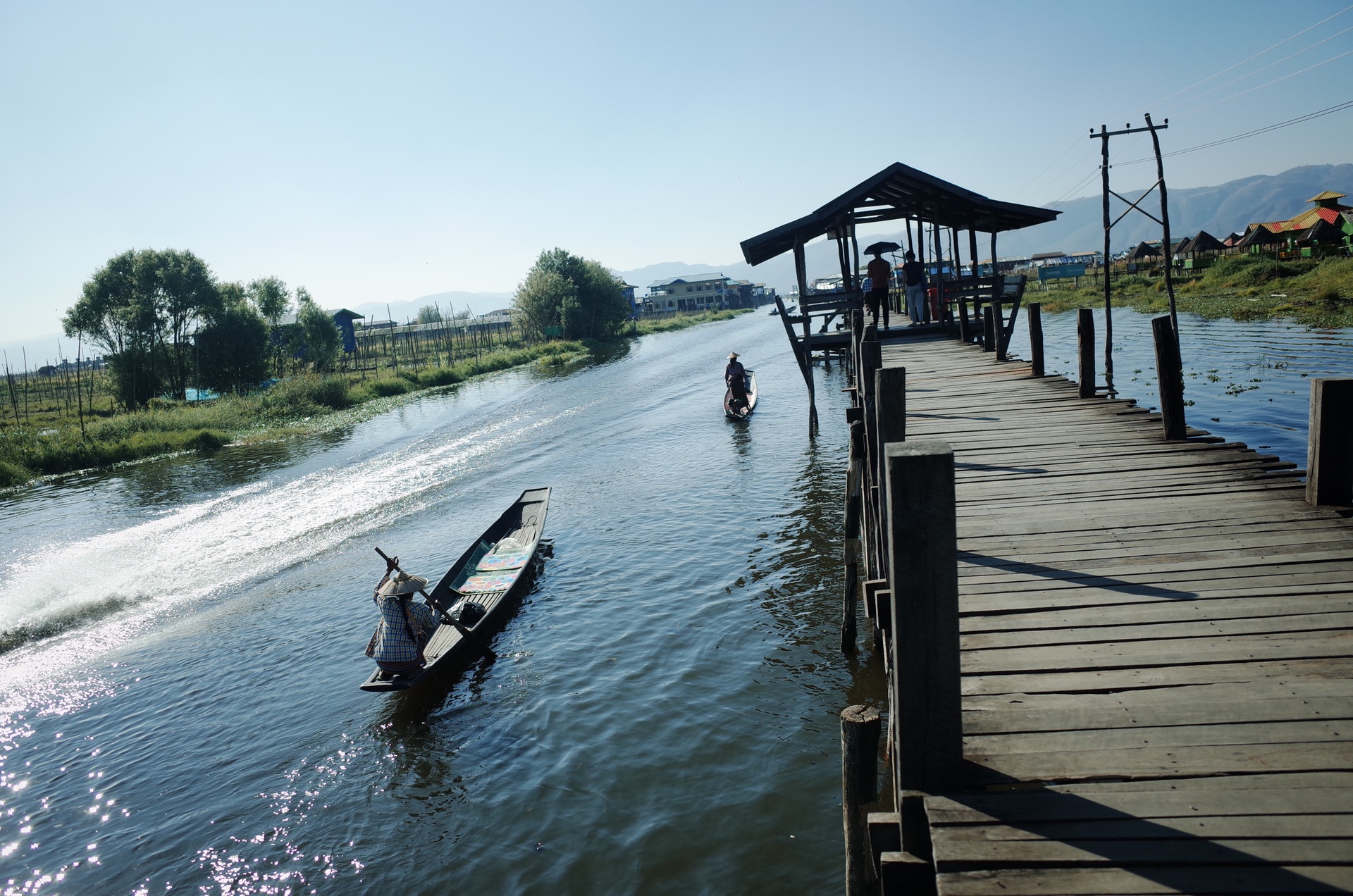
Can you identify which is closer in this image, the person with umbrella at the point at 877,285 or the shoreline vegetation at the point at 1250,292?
the person with umbrella at the point at 877,285

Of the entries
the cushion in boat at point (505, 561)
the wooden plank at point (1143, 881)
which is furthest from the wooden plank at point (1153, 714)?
the cushion in boat at point (505, 561)

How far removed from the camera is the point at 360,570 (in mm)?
15102

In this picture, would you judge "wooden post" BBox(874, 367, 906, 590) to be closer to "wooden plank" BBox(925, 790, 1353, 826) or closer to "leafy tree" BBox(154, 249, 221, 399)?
"wooden plank" BBox(925, 790, 1353, 826)

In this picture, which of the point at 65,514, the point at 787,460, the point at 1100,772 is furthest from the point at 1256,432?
the point at 65,514

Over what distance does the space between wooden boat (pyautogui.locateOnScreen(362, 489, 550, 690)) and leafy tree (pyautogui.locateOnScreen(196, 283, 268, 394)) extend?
1371 inches

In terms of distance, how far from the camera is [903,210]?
65.4 ft

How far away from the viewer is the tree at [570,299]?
230 ft

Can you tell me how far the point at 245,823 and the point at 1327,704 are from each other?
8841mm

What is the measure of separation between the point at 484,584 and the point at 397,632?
314 centimetres

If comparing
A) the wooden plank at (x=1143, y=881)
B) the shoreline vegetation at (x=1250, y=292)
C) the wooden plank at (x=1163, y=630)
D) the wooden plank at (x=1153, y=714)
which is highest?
the shoreline vegetation at (x=1250, y=292)

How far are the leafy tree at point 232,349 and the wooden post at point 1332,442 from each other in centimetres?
4684

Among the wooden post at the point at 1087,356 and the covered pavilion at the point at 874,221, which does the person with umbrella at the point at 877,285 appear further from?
the wooden post at the point at 1087,356

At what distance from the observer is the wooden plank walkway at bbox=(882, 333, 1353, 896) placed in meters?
2.68

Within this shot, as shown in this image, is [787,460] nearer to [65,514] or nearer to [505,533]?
[505,533]
